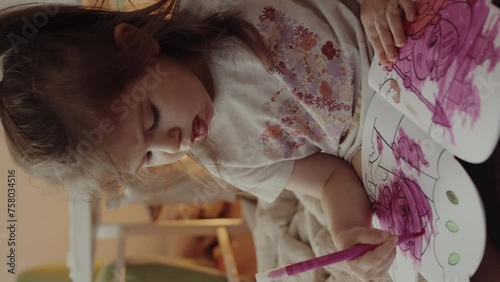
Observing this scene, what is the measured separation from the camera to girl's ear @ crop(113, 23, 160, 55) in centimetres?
72

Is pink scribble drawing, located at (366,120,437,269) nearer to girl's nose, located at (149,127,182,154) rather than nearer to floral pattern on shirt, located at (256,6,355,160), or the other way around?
floral pattern on shirt, located at (256,6,355,160)

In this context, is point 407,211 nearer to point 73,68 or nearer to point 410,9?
point 410,9

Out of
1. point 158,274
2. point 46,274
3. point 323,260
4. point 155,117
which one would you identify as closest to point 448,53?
point 323,260

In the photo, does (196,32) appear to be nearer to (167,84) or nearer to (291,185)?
(167,84)

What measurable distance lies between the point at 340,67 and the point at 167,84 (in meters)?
0.24

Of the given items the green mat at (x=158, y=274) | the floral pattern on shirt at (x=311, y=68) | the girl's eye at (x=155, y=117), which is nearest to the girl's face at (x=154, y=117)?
the girl's eye at (x=155, y=117)

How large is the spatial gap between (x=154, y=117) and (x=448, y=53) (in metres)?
0.36

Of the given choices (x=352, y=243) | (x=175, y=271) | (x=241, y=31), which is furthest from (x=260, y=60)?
(x=175, y=271)

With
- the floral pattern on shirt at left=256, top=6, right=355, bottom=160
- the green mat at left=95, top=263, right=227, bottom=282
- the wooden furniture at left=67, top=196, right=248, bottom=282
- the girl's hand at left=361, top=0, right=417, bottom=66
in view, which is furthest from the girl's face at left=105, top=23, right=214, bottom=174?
the green mat at left=95, top=263, right=227, bottom=282

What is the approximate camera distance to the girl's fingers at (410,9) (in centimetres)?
59

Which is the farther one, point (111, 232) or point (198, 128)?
point (111, 232)

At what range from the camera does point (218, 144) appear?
86 centimetres

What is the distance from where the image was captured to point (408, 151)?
2.02 ft

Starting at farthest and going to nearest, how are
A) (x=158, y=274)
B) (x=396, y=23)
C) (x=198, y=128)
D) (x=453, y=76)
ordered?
(x=158, y=274) → (x=198, y=128) → (x=396, y=23) → (x=453, y=76)
